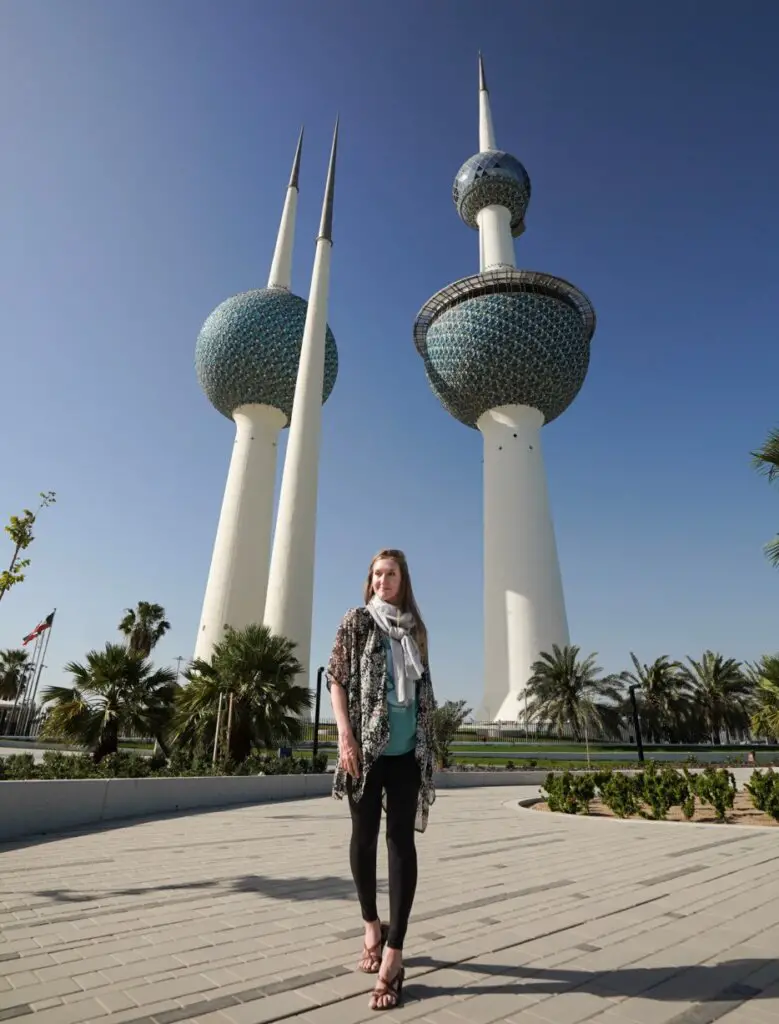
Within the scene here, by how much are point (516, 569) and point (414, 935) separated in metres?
44.2

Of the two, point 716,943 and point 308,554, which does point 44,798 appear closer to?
point 716,943

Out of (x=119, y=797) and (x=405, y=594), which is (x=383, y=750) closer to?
(x=405, y=594)

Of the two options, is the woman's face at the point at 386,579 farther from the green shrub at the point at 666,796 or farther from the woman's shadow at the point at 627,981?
the green shrub at the point at 666,796

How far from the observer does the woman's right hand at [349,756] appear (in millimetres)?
2918

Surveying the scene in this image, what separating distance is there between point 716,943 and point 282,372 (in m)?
54.8

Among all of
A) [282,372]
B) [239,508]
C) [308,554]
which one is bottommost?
[308,554]

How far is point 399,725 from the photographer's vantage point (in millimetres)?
3031

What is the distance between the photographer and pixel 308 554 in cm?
4006

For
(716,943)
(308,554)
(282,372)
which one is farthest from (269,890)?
(282,372)

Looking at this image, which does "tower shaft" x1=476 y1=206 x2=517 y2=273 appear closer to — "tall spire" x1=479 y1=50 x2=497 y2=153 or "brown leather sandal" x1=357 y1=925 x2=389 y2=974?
"tall spire" x1=479 y1=50 x2=497 y2=153

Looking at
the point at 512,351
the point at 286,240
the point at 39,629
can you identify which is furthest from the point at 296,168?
the point at 39,629

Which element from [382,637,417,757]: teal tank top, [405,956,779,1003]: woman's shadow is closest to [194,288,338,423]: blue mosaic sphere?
[382,637,417,757]: teal tank top

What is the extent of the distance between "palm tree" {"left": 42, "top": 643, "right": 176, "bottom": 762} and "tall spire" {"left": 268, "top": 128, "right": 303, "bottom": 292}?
1907 inches

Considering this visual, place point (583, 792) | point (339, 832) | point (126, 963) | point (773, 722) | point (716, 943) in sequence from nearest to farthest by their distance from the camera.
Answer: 1. point (126, 963)
2. point (716, 943)
3. point (339, 832)
4. point (583, 792)
5. point (773, 722)
